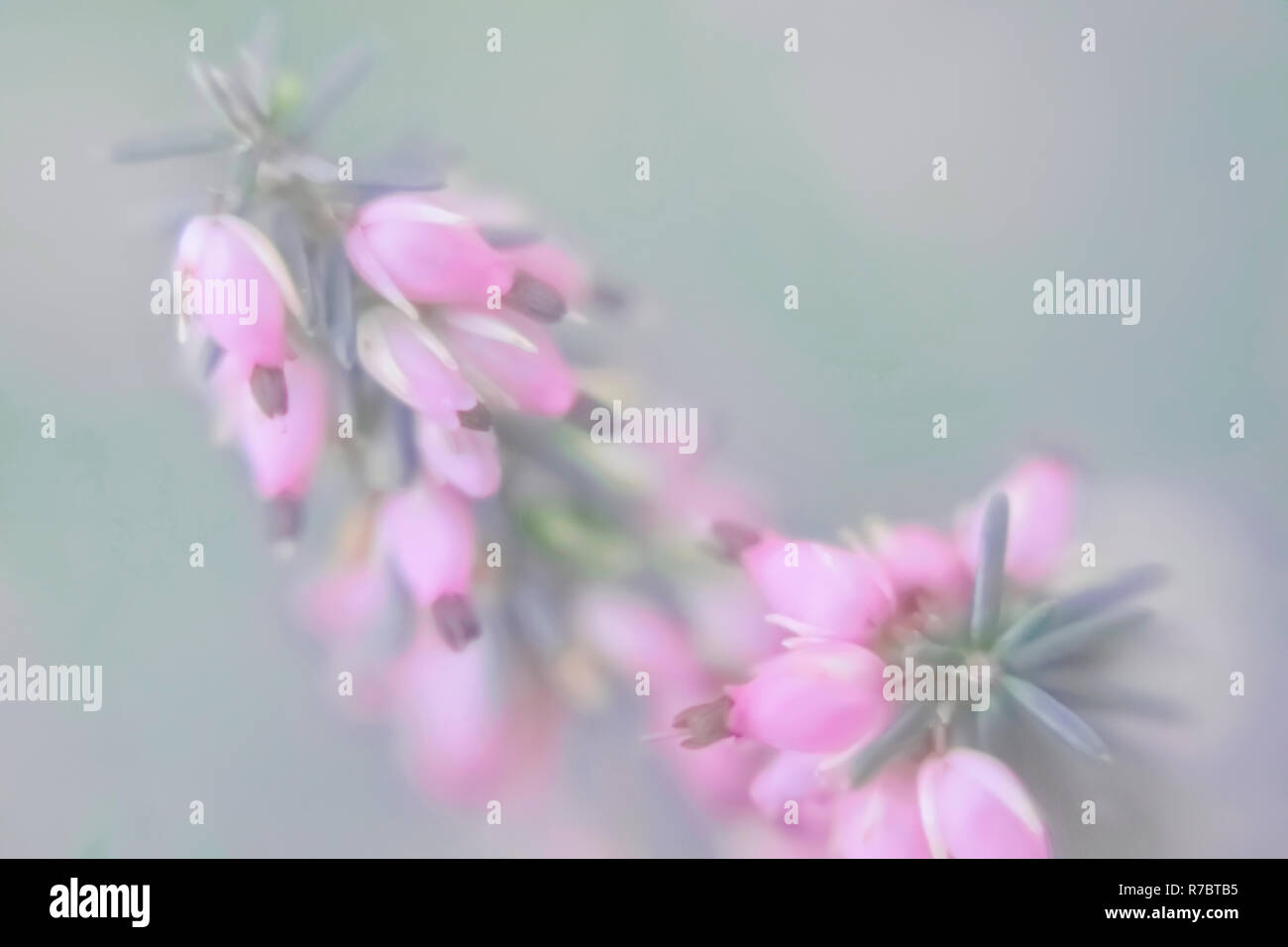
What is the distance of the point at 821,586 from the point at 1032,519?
0.19 meters

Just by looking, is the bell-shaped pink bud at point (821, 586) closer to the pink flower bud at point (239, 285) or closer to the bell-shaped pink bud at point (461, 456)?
the bell-shaped pink bud at point (461, 456)

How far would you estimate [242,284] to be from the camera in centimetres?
93

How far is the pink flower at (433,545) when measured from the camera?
0.94 metres

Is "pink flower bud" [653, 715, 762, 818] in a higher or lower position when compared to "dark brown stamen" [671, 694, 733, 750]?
lower

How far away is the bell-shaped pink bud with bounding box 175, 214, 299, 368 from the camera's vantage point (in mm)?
929

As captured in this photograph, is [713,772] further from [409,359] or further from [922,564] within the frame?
[409,359]

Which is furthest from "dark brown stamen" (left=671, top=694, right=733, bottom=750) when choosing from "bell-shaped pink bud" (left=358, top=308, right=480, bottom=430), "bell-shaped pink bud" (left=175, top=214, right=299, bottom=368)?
"bell-shaped pink bud" (left=175, top=214, right=299, bottom=368)

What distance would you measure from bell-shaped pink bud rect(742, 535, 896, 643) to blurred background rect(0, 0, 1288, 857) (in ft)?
0.08

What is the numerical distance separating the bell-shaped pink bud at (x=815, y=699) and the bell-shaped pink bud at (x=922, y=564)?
0.07m

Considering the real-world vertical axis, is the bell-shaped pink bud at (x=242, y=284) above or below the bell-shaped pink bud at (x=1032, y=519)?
above

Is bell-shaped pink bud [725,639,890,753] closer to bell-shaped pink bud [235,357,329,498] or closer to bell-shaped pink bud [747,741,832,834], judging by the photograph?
bell-shaped pink bud [747,741,832,834]

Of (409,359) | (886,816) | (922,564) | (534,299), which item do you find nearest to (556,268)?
(534,299)

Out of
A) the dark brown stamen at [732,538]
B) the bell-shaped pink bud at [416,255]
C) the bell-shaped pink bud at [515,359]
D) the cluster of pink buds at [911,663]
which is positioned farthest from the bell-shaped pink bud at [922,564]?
the bell-shaped pink bud at [416,255]
